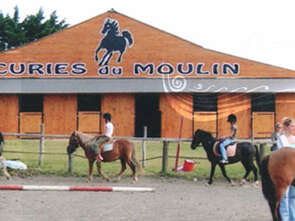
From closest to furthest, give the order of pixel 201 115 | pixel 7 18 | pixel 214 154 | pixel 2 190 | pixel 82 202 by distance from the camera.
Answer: pixel 82 202 < pixel 2 190 < pixel 214 154 < pixel 201 115 < pixel 7 18

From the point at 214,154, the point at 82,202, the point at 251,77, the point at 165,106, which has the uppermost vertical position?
the point at 251,77

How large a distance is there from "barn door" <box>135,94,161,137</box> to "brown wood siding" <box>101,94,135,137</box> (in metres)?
0.27

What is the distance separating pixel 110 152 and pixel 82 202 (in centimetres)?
364

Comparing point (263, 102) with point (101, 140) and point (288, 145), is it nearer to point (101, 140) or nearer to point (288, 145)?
point (101, 140)

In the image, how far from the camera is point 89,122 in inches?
1043

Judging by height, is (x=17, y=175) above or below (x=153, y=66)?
below

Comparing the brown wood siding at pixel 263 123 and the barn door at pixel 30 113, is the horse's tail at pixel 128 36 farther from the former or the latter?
the brown wood siding at pixel 263 123

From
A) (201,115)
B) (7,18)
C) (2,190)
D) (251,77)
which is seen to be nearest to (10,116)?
(201,115)

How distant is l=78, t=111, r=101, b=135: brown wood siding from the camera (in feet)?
86.8

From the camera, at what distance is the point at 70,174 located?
47.2 ft

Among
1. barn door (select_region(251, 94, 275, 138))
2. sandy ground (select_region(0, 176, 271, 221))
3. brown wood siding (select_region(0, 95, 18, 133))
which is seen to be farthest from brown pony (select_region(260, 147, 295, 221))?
brown wood siding (select_region(0, 95, 18, 133))

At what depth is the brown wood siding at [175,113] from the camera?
26.0 meters

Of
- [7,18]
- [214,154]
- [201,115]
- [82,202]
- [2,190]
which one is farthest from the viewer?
[7,18]

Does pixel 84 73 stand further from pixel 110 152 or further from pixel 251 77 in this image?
pixel 110 152
